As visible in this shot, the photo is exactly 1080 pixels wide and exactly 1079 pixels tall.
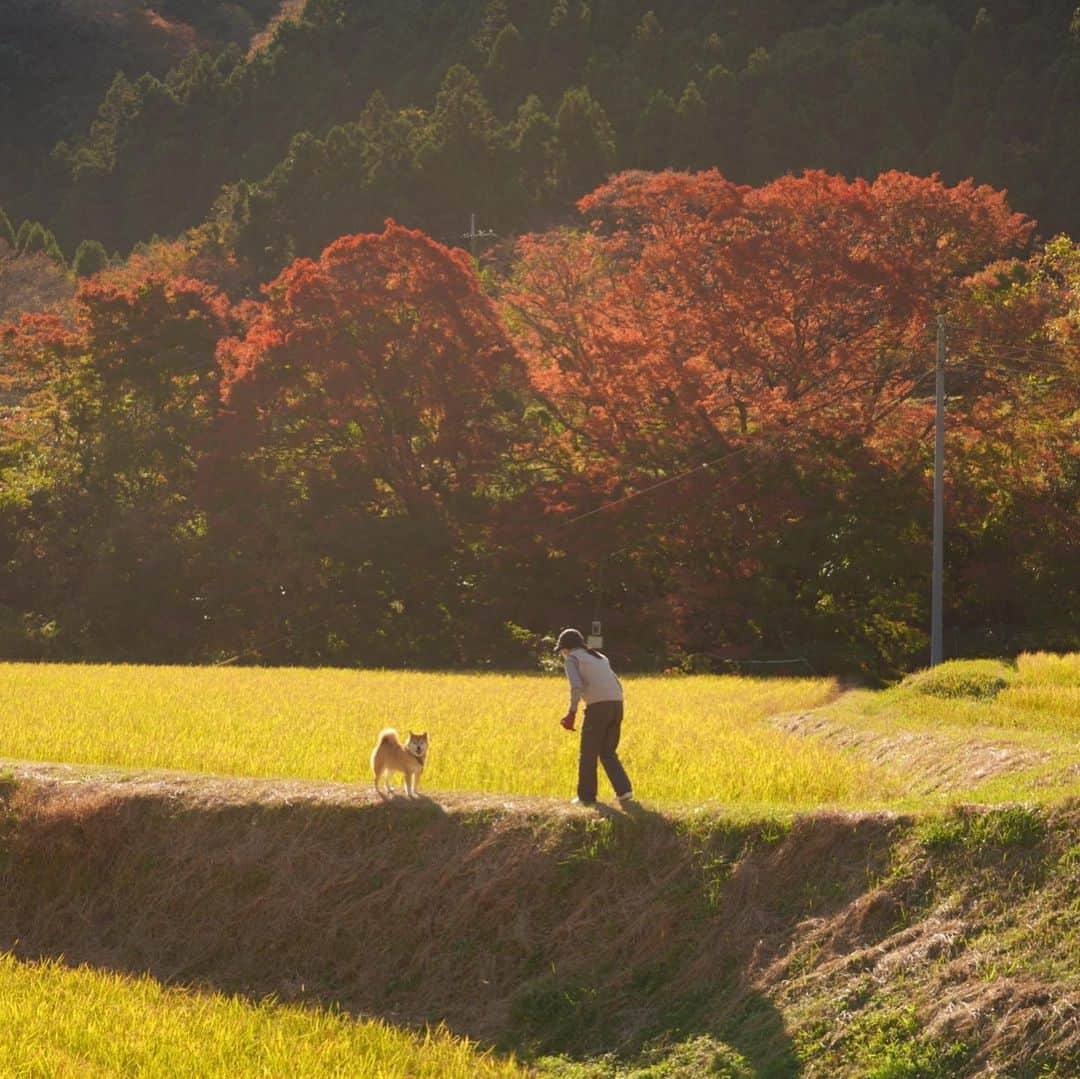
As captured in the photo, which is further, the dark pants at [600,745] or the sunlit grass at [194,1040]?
the dark pants at [600,745]

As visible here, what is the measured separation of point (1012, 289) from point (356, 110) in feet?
158

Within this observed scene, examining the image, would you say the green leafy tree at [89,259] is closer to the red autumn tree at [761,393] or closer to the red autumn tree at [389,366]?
the red autumn tree at [389,366]

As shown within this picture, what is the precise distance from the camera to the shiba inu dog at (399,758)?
12.4 meters

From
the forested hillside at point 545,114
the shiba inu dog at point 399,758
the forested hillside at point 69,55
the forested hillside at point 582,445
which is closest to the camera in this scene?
the shiba inu dog at point 399,758

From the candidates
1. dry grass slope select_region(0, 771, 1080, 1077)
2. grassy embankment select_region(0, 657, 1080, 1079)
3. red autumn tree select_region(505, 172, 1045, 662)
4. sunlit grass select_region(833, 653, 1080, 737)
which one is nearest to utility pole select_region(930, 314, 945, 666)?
red autumn tree select_region(505, 172, 1045, 662)

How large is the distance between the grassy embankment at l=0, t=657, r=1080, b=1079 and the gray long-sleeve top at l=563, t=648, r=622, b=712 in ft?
3.03

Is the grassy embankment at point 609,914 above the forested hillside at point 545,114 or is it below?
below

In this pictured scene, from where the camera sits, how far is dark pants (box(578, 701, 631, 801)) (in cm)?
1173

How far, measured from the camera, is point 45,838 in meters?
13.2

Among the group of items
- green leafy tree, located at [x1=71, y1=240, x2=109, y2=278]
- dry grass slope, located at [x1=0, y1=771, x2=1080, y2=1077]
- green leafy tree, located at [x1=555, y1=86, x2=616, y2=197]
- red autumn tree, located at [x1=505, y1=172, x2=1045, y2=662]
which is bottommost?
dry grass slope, located at [x1=0, y1=771, x2=1080, y2=1077]

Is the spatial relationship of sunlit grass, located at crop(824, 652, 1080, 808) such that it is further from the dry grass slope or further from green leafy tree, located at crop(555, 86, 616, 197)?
green leafy tree, located at crop(555, 86, 616, 197)

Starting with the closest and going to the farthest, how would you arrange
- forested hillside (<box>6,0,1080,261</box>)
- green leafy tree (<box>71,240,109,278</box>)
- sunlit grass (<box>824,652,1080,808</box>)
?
sunlit grass (<box>824,652,1080,808</box>), forested hillside (<box>6,0,1080,261</box>), green leafy tree (<box>71,240,109,278</box>)

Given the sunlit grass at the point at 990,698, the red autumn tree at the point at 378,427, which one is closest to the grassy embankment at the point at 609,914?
the sunlit grass at the point at 990,698

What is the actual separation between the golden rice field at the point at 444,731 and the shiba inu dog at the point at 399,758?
2.25 ft
